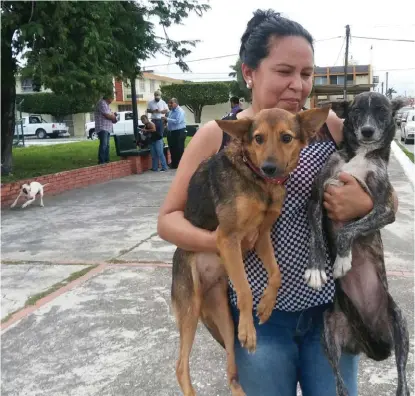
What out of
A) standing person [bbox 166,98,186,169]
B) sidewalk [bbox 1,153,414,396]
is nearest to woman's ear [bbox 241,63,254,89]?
sidewalk [bbox 1,153,414,396]

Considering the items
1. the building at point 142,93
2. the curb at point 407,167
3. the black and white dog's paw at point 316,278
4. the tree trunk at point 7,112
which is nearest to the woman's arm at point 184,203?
the black and white dog's paw at point 316,278

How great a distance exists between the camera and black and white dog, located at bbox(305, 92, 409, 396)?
2.00 meters

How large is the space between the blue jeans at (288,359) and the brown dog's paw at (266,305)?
0.09m

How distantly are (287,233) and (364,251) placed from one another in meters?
0.37

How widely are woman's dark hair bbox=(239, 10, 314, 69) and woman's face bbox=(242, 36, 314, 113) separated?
0.02m

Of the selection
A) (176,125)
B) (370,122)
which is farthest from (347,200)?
(176,125)

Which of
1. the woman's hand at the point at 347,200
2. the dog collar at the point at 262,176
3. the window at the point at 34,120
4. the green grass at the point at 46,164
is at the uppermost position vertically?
the dog collar at the point at 262,176

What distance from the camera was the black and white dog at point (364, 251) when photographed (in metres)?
2.00

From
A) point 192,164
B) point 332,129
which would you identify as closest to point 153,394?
point 192,164

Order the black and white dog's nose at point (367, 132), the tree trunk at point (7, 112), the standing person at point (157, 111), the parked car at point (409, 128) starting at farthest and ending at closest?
the parked car at point (409, 128) < the standing person at point (157, 111) < the tree trunk at point (7, 112) < the black and white dog's nose at point (367, 132)

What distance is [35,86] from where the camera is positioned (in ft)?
35.7

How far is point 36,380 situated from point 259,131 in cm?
264

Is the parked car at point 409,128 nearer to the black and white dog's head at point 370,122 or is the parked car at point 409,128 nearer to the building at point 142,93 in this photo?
the black and white dog's head at point 370,122

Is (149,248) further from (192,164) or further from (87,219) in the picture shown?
(192,164)
